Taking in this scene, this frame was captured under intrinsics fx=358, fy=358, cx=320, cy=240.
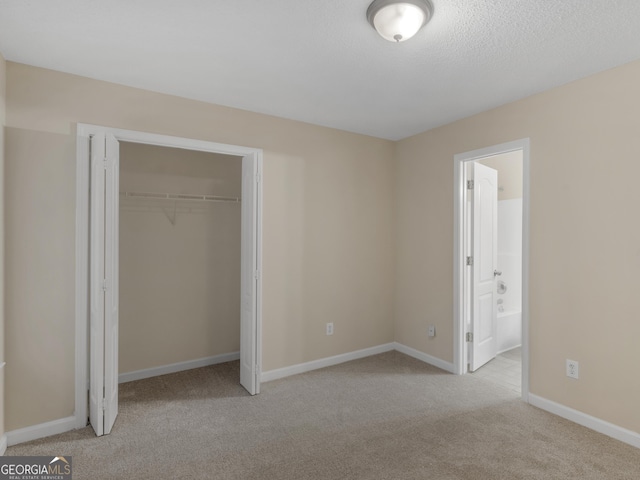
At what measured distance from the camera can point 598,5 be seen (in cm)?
174

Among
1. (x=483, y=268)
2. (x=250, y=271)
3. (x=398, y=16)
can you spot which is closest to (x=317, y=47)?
(x=398, y=16)

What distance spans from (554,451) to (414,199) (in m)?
2.55

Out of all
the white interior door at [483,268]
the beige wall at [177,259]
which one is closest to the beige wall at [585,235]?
the white interior door at [483,268]

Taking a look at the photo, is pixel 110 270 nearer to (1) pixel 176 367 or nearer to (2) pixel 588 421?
(1) pixel 176 367

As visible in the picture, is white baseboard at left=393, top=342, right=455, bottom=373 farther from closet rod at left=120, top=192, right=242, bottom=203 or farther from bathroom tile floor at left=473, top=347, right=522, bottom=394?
closet rod at left=120, top=192, right=242, bottom=203

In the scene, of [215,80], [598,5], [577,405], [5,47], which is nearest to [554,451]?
[577,405]

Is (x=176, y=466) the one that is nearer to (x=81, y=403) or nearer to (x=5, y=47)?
(x=81, y=403)

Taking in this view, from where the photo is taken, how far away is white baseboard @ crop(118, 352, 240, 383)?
3354 mm

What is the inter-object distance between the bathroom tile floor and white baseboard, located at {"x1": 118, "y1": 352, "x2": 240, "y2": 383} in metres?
2.57

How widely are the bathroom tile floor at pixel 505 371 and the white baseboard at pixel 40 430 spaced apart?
11.2 feet

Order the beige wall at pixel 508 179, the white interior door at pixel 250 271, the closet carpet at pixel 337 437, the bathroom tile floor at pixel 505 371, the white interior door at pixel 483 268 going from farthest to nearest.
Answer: the beige wall at pixel 508 179, the white interior door at pixel 483 268, the bathroom tile floor at pixel 505 371, the white interior door at pixel 250 271, the closet carpet at pixel 337 437

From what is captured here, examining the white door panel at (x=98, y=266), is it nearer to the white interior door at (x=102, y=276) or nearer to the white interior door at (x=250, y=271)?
the white interior door at (x=102, y=276)

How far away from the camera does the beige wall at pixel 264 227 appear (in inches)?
92.6

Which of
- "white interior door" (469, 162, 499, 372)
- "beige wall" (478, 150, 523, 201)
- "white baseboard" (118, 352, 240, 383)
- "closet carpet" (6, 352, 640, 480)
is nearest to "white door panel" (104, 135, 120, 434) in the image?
"closet carpet" (6, 352, 640, 480)
